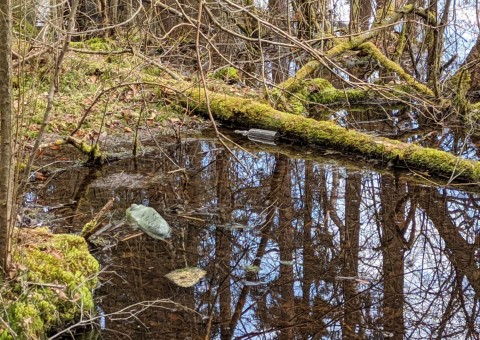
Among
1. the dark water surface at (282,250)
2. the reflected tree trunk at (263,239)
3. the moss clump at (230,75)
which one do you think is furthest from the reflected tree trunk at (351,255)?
the moss clump at (230,75)

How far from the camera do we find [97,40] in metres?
13.2

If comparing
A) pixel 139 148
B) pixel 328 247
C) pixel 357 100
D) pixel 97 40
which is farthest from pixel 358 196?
pixel 97 40

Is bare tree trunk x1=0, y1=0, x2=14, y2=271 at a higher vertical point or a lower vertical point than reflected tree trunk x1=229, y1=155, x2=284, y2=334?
higher

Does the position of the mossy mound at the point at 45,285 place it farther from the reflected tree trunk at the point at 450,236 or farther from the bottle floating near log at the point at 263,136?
the bottle floating near log at the point at 263,136

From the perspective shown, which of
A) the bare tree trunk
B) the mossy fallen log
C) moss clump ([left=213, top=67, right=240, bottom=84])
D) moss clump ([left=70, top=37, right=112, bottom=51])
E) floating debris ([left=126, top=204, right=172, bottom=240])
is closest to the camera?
the bare tree trunk

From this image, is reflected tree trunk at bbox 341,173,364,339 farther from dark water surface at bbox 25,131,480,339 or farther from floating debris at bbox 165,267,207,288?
floating debris at bbox 165,267,207,288

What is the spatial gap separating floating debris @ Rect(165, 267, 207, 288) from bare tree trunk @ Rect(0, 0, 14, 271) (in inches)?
57.4

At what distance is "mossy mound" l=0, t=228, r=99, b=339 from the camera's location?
12.5 feet

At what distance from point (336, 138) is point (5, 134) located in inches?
227

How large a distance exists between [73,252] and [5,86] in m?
1.49

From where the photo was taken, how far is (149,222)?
5.87 metres

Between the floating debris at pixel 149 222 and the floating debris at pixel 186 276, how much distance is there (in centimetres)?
64

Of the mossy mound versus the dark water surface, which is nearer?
the mossy mound

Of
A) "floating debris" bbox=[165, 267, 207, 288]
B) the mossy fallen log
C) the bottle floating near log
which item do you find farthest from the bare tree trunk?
the bottle floating near log
